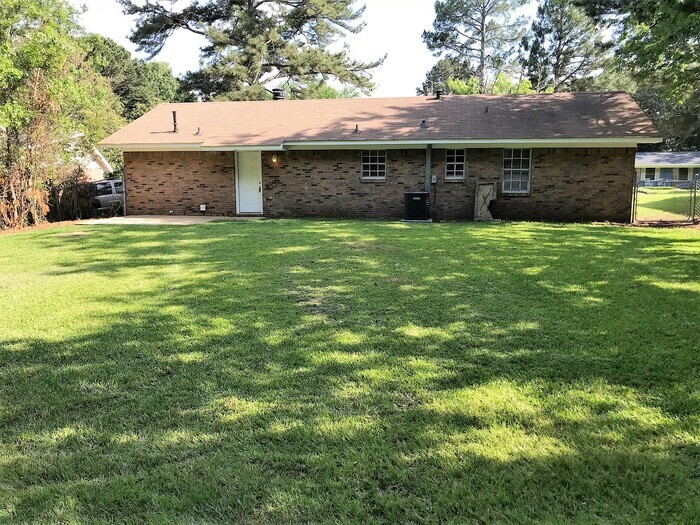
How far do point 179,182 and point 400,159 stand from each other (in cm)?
730

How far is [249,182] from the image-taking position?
1683 cm

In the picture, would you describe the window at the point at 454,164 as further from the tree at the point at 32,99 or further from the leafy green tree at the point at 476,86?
the leafy green tree at the point at 476,86

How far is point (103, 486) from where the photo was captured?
2.67 meters

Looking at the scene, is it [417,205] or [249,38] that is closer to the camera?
[417,205]

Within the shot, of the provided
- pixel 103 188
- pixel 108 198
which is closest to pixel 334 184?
pixel 108 198

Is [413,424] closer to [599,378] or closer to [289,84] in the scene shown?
[599,378]

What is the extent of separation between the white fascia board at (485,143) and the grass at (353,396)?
7.72 meters

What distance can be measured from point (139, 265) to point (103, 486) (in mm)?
6110

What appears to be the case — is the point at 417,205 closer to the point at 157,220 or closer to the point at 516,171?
the point at 516,171

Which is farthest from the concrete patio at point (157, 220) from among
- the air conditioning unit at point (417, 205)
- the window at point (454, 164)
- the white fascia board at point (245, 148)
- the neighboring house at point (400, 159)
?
the window at point (454, 164)

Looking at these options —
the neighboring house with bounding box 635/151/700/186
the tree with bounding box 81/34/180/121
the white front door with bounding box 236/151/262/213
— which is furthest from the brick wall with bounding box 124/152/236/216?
the neighboring house with bounding box 635/151/700/186

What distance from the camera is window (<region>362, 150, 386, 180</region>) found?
15945mm

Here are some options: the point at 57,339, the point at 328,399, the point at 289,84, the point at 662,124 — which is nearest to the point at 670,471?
the point at 328,399

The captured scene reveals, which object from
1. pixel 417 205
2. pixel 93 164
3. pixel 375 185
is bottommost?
pixel 417 205
